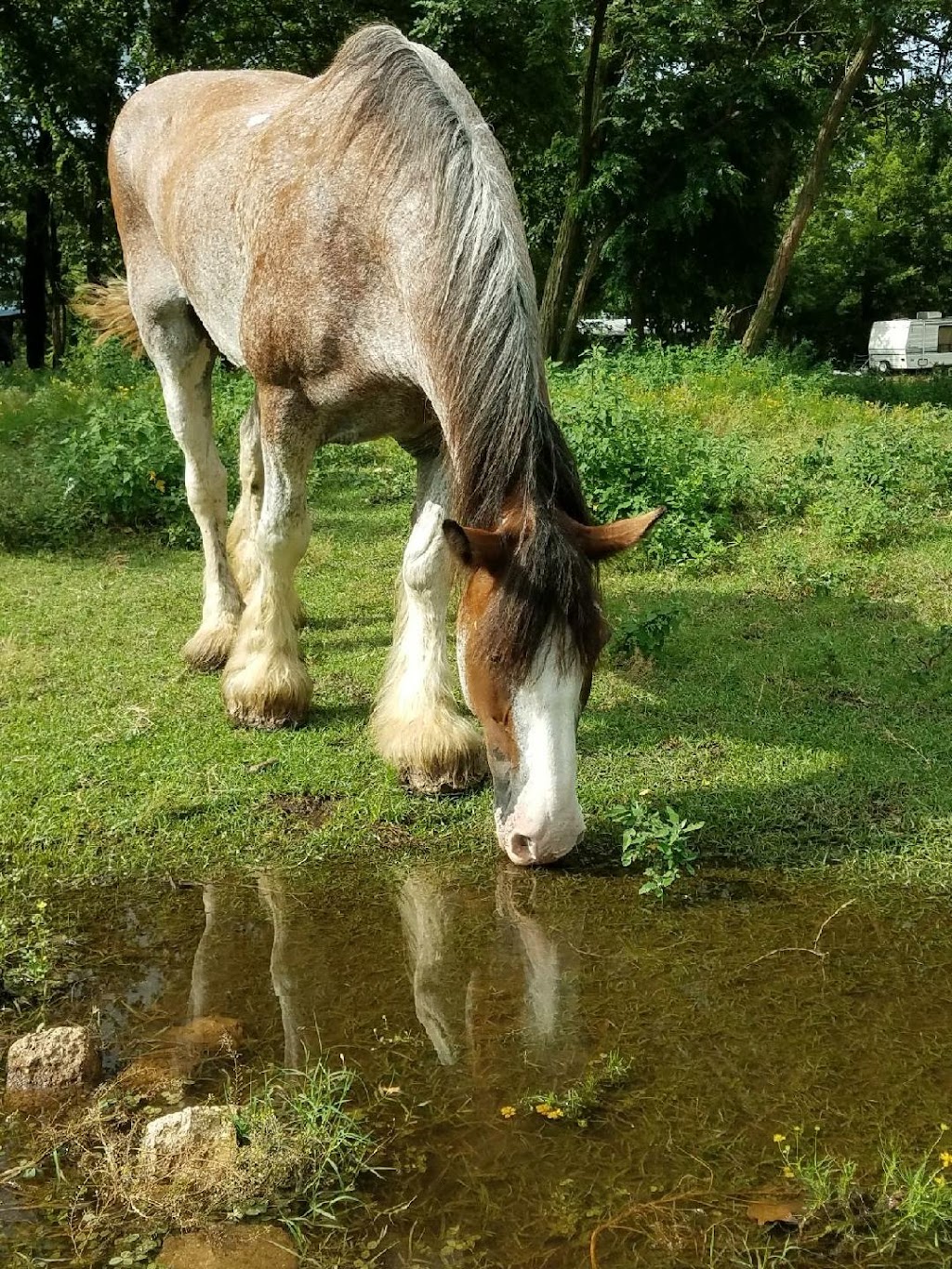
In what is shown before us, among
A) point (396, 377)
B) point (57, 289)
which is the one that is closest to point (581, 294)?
point (396, 377)

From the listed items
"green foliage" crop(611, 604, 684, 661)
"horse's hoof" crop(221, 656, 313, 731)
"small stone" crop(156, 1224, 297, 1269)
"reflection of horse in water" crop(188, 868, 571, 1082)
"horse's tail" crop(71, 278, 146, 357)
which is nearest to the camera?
"small stone" crop(156, 1224, 297, 1269)

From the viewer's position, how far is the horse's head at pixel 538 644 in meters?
3.00

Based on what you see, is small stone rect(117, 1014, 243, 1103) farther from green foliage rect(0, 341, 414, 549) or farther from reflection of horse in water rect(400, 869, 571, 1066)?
green foliage rect(0, 341, 414, 549)

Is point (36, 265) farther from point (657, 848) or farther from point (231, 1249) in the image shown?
point (231, 1249)

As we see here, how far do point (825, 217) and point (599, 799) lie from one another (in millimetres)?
42517

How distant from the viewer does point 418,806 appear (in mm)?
3949

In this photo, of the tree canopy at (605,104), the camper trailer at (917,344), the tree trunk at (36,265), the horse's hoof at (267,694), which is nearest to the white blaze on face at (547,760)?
the horse's hoof at (267,694)

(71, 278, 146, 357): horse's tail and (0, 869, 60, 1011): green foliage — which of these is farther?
(71, 278, 146, 357): horse's tail

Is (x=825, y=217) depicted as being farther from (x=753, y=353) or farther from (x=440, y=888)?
(x=440, y=888)

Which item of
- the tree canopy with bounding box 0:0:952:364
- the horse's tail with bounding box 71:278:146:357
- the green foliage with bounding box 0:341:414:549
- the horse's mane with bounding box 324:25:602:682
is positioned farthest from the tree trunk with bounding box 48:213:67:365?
the horse's mane with bounding box 324:25:602:682

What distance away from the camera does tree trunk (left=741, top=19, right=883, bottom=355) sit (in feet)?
51.5

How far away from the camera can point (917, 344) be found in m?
36.4

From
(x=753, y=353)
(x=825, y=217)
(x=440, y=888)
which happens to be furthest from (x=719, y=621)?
(x=825, y=217)

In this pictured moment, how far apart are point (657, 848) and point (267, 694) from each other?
6.24 feet
